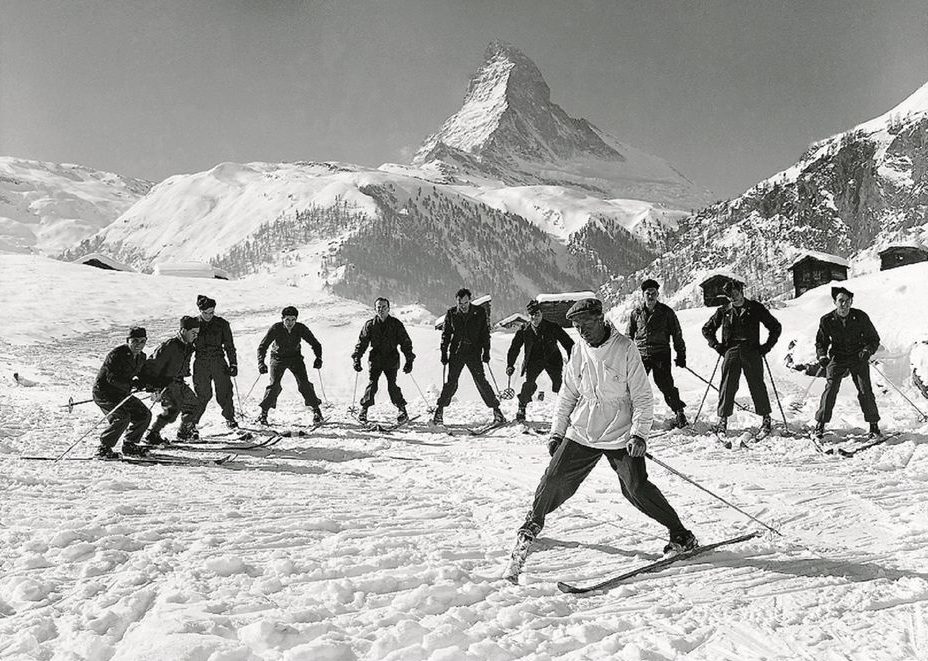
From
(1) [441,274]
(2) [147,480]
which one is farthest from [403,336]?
(1) [441,274]

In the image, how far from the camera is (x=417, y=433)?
9664 mm

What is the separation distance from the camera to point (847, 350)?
8.04 metres

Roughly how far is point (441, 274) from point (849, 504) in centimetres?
16434

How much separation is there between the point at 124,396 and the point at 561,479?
5980 millimetres

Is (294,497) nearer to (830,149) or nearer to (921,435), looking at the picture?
(921,435)

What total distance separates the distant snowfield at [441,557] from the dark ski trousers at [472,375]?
4.80 ft

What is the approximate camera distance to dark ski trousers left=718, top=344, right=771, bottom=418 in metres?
8.17

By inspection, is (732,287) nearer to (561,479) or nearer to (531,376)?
(531,376)

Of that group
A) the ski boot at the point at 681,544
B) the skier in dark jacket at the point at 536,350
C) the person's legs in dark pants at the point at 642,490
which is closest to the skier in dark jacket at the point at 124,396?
the skier in dark jacket at the point at 536,350

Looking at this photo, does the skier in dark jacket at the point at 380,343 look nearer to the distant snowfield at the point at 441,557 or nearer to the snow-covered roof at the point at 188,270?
the distant snowfield at the point at 441,557

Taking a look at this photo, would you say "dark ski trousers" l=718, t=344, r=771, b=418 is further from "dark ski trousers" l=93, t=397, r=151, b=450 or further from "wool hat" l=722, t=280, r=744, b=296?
"dark ski trousers" l=93, t=397, r=151, b=450

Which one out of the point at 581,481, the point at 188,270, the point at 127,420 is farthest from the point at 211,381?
the point at 188,270

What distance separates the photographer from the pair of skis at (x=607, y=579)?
3561mm

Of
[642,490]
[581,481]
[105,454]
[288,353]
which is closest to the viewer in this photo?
[642,490]
